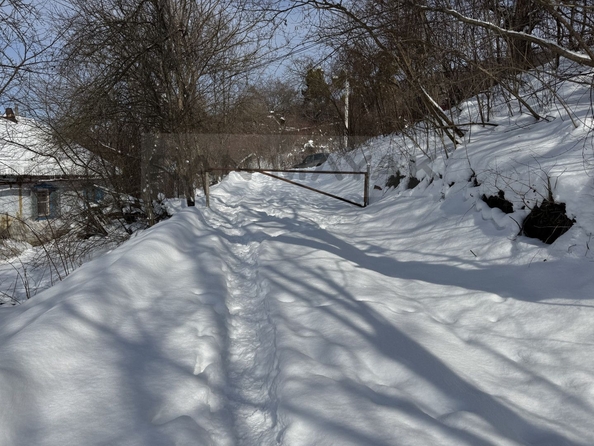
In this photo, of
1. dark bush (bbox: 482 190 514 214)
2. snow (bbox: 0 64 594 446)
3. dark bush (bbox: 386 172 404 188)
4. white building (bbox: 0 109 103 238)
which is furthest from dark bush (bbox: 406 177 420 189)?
white building (bbox: 0 109 103 238)

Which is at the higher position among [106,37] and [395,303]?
[106,37]

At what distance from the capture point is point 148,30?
8.54 meters

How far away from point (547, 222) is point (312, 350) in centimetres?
288

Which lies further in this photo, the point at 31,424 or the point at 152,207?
the point at 152,207

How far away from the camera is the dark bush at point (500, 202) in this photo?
4.65 metres

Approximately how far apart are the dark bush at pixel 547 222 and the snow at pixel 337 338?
0.11m

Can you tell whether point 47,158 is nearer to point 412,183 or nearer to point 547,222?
point 412,183

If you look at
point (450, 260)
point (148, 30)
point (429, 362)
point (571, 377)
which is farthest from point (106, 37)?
point (571, 377)

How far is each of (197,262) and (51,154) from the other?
6.92 meters

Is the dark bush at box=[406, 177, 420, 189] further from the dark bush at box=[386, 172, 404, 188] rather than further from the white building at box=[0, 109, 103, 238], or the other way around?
the white building at box=[0, 109, 103, 238]

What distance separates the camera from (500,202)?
484 cm

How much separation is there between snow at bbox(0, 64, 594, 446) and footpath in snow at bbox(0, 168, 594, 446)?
13mm

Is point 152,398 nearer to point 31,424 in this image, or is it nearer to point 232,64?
point 31,424

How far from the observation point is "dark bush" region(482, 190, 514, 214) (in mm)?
4652
